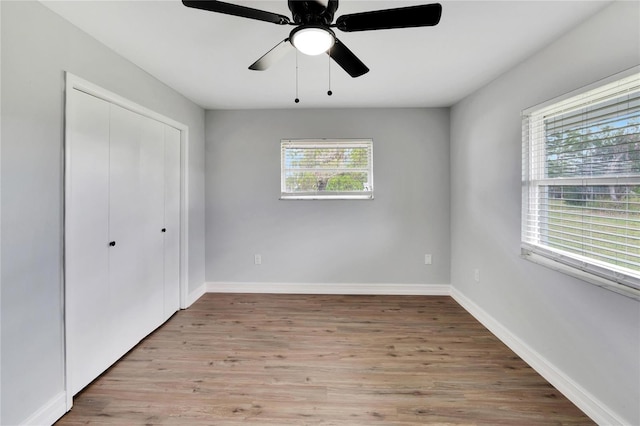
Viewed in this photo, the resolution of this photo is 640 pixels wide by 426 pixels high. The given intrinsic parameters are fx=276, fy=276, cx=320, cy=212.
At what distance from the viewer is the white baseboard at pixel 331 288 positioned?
3521 mm

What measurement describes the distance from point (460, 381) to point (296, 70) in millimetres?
2710

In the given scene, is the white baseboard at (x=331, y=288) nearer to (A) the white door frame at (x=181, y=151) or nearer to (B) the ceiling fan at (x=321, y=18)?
(A) the white door frame at (x=181, y=151)

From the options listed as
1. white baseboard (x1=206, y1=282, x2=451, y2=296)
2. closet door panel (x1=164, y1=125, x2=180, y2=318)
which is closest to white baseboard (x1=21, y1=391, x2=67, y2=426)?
closet door panel (x1=164, y1=125, x2=180, y2=318)

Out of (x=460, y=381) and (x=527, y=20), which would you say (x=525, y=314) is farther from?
(x=527, y=20)

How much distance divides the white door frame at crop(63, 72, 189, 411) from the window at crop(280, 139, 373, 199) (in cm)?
112

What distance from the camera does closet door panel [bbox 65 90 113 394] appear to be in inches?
67.7

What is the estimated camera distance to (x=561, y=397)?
178 cm

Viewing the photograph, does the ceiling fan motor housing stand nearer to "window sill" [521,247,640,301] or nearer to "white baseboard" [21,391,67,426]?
"window sill" [521,247,640,301]

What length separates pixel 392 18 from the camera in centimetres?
126

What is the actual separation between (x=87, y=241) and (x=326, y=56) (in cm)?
218

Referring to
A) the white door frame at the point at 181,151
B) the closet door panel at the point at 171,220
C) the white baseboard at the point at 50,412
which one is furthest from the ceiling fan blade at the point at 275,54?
the white baseboard at the point at 50,412

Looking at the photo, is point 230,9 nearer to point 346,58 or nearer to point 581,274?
point 346,58

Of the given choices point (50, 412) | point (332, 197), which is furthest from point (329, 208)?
point (50, 412)

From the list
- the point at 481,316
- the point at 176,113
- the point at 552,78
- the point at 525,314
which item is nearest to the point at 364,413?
the point at 525,314
